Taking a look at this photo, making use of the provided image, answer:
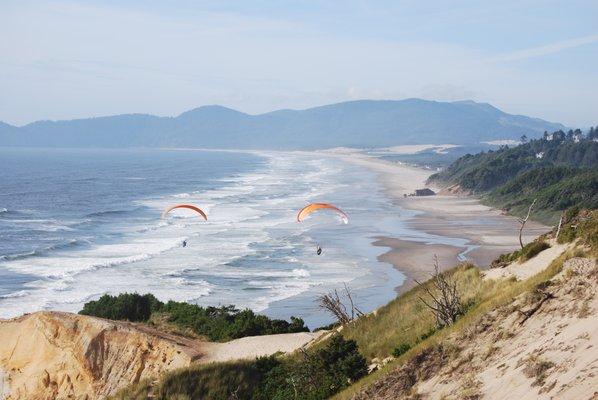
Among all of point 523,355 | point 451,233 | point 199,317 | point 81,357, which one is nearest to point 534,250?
point 523,355

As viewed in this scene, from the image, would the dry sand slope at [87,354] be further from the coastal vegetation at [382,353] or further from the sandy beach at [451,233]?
the sandy beach at [451,233]

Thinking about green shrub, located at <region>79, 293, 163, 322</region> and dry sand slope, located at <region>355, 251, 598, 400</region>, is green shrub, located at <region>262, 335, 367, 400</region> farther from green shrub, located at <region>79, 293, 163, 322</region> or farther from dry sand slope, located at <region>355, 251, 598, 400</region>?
green shrub, located at <region>79, 293, 163, 322</region>

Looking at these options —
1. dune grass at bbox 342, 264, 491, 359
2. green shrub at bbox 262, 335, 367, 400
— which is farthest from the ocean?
green shrub at bbox 262, 335, 367, 400

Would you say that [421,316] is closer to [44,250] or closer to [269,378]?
[269,378]

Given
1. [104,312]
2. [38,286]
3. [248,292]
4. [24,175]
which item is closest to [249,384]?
[104,312]

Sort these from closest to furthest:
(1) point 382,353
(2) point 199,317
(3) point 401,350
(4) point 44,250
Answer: (3) point 401,350 < (1) point 382,353 < (2) point 199,317 < (4) point 44,250

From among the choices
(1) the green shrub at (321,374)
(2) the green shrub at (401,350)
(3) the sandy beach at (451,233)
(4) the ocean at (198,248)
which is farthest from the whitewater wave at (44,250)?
(2) the green shrub at (401,350)
